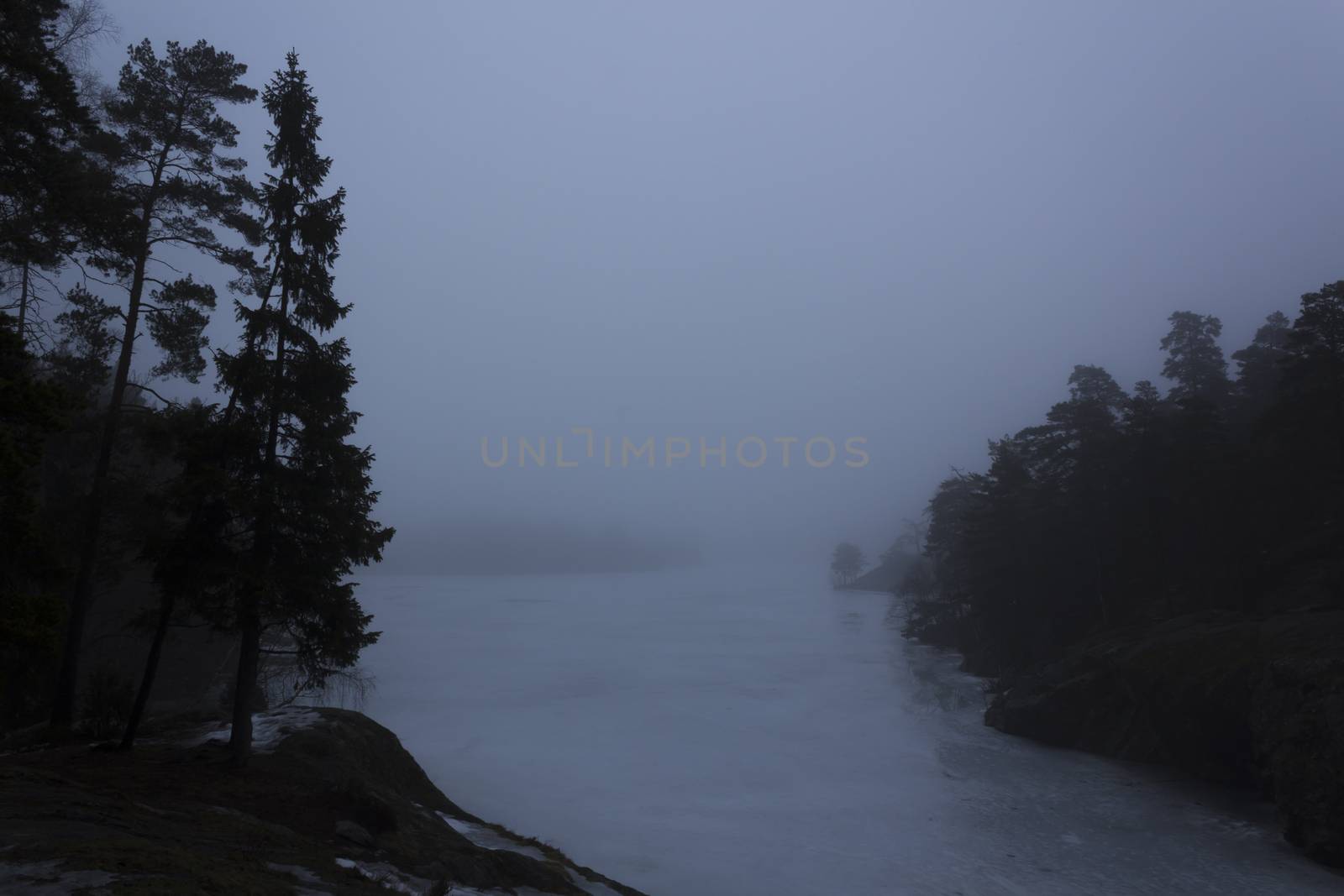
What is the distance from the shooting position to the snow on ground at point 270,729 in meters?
16.2

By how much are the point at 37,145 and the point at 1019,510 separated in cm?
4799

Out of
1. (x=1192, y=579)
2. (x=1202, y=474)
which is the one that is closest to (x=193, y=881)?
(x=1202, y=474)

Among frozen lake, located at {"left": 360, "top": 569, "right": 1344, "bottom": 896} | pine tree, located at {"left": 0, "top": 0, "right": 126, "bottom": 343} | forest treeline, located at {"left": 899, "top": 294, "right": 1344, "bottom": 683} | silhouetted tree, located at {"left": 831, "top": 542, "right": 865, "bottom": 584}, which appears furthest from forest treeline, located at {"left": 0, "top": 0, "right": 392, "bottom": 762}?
silhouetted tree, located at {"left": 831, "top": 542, "right": 865, "bottom": 584}

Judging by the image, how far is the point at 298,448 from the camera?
15.2 meters

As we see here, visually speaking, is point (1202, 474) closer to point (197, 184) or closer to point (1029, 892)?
point (1029, 892)

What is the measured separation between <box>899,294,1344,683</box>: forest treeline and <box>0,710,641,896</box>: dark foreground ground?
112 feet

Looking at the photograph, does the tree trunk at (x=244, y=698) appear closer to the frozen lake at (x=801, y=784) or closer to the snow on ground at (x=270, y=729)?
the snow on ground at (x=270, y=729)

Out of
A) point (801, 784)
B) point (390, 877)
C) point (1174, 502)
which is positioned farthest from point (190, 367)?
point (1174, 502)

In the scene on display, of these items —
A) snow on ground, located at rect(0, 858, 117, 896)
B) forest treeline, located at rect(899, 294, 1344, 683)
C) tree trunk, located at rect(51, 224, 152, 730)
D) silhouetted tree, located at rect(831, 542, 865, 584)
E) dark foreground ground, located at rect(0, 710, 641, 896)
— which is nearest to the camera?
snow on ground, located at rect(0, 858, 117, 896)

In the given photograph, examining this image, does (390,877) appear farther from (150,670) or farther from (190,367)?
(190,367)

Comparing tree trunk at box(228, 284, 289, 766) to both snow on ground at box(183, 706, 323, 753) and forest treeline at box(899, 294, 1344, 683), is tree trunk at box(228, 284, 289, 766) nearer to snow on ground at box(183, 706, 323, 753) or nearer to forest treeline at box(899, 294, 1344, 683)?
snow on ground at box(183, 706, 323, 753)

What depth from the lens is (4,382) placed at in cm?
817

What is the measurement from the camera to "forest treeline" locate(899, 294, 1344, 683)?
3111 centimetres

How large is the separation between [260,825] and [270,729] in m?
7.39
